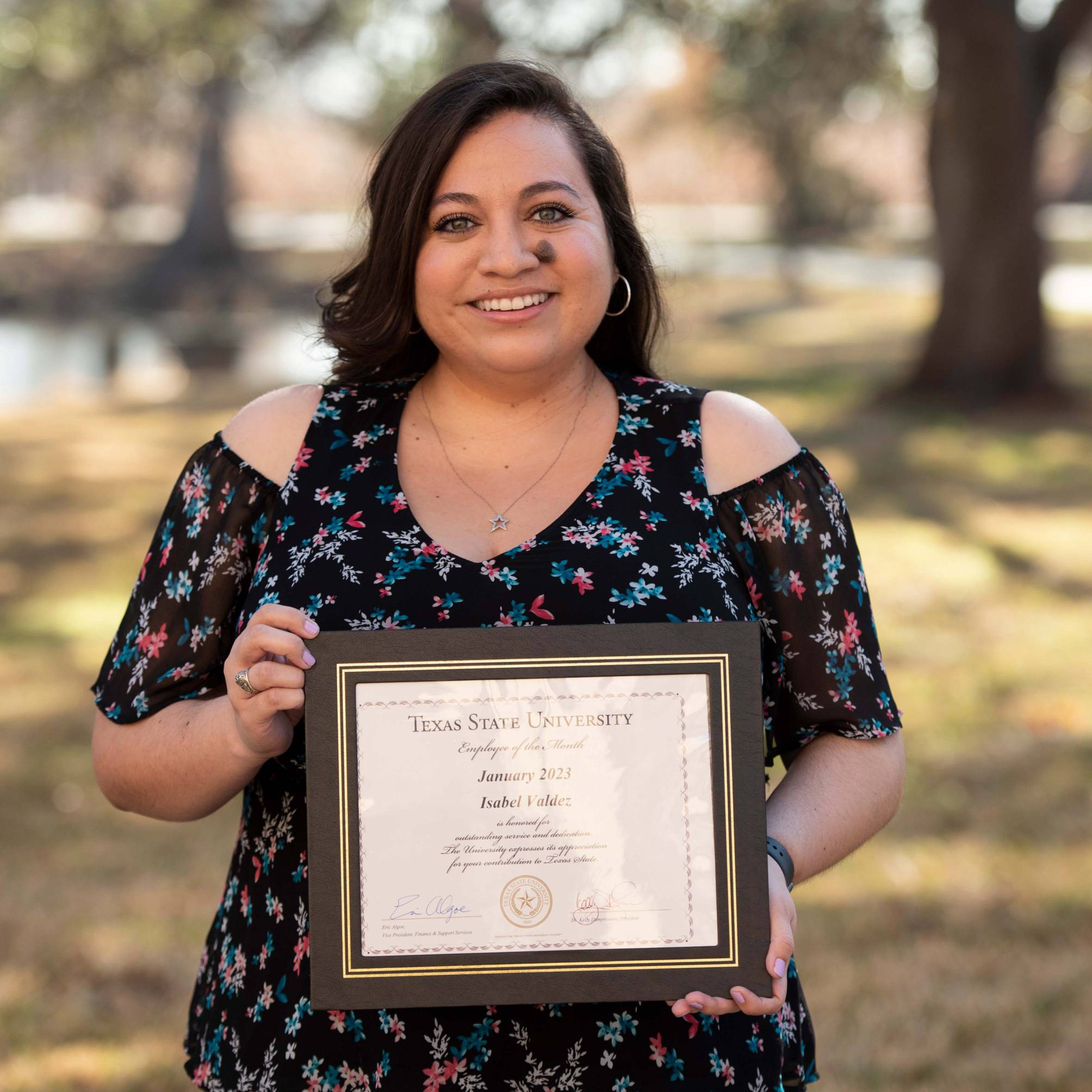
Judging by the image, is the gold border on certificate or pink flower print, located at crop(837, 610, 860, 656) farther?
pink flower print, located at crop(837, 610, 860, 656)

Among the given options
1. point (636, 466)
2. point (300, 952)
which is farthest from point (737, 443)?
point (300, 952)

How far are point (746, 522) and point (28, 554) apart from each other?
8166mm

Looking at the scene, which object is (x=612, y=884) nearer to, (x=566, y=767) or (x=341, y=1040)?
(x=566, y=767)

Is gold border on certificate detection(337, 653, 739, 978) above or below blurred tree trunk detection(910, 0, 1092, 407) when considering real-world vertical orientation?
below

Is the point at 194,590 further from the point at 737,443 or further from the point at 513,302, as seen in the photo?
the point at 737,443

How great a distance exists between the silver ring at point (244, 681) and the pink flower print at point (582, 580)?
47 cm

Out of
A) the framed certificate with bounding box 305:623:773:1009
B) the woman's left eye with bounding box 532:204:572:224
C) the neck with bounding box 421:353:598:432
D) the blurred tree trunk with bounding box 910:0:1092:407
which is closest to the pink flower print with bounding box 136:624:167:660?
the framed certificate with bounding box 305:623:773:1009

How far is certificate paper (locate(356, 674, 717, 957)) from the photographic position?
1.80m

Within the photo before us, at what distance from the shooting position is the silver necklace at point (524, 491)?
2168 millimetres

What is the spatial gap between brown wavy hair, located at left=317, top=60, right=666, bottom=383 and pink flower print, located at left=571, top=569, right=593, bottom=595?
0.57 metres

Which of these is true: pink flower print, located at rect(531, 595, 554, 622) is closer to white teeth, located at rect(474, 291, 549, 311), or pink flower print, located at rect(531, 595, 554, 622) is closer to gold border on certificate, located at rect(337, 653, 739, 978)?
gold border on certificate, located at rect(337, 653, 739, 978)

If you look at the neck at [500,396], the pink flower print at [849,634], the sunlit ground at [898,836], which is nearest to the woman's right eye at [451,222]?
the neck at [500,396]

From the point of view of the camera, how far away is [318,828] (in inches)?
71.6

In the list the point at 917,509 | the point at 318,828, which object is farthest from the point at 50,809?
the point at 917,509
